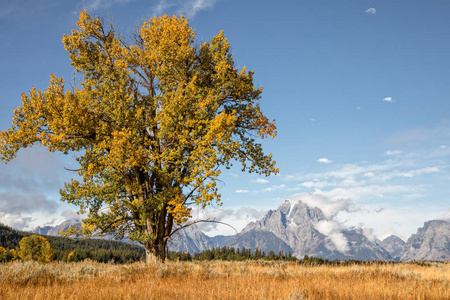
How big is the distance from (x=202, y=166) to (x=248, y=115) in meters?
6.51

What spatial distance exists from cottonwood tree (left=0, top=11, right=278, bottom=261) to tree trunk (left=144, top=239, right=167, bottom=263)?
2.4 inches

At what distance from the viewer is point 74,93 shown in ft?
69.3

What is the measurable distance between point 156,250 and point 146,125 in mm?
7667

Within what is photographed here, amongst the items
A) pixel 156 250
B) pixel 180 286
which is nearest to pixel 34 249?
pixel 156 250

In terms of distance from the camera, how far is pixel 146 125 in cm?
1923

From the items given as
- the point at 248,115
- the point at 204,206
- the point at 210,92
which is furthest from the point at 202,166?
the point at 248,115

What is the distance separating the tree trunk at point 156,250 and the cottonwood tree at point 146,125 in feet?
0.20

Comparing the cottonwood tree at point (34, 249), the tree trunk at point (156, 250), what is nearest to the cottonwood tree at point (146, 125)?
the tree trunk at point (156, 250)

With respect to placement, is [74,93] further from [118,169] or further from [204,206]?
[204,206]

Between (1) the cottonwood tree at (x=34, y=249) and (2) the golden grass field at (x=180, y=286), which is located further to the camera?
(1) the cottonwood tree at (x=34, y=249)

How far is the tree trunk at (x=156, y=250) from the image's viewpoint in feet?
63.7

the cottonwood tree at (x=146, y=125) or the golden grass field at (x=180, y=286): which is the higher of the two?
the cottonwood tree at (x=146, y=125)

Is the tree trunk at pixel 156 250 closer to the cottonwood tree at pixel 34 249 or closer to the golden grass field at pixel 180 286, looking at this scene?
the golden grass field at pixel 180 286

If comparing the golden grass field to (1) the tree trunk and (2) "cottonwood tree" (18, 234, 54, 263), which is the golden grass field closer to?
(1) the tree trunk
